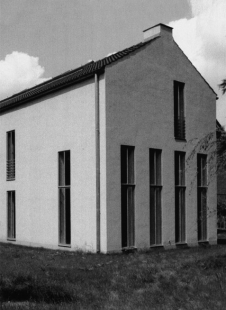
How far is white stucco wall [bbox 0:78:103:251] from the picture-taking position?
1658 cm

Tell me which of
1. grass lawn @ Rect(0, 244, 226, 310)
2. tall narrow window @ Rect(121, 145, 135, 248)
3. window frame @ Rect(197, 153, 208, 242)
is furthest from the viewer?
window frame @ Rect(197, 153, 208, 242)

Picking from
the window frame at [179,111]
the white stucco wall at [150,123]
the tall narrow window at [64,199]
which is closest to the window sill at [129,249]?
the white stucco wall at [150,123]

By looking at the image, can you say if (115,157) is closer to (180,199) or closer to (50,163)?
(50,163)

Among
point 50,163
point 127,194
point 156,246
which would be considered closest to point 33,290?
point 127,194

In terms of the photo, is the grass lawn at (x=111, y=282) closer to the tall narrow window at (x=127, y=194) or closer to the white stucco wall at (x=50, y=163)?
the tall narrow window at (x=127, y=194)

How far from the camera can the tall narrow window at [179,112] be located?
19094 mm

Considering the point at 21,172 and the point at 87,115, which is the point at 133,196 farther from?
the point at 21,172

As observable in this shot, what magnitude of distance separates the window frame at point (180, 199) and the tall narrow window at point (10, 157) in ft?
24.4

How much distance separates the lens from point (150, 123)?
17719 millimetres

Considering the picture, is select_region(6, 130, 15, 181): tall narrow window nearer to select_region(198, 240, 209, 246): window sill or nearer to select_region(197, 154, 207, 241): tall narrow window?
select_region(197, 154, 207, 241): tall narrow window

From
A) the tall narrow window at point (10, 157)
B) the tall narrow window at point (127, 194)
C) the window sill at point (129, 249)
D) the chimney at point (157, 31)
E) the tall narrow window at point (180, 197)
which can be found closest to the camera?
the window sill at point (129, 249)

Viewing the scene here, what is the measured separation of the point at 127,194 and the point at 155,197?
1527 mm

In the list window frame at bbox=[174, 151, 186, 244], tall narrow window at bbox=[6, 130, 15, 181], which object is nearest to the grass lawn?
window frame at bbox=[174, 151, 186, 244]

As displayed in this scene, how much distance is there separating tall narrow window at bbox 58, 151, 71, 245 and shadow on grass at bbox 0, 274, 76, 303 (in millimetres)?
7143
